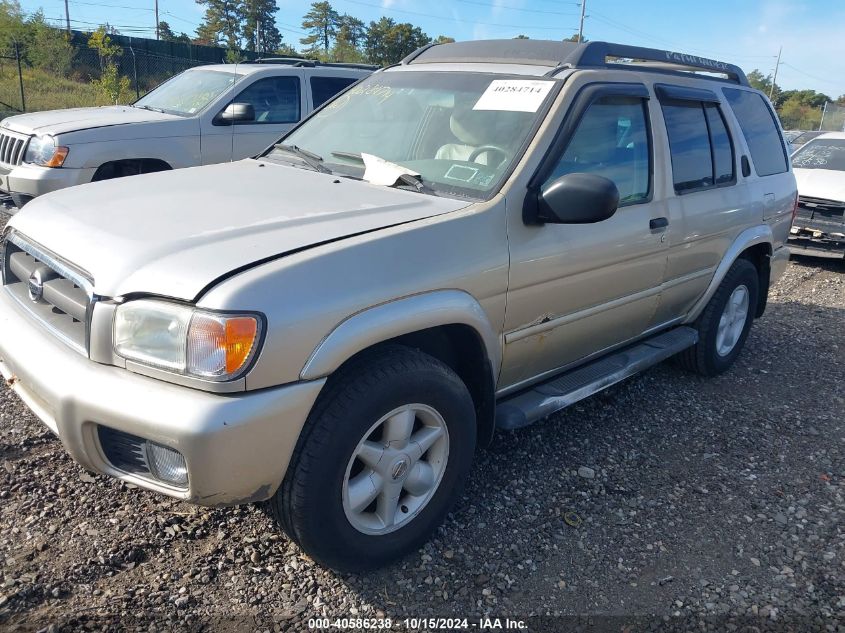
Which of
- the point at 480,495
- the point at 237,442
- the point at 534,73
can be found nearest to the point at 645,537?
the point at 480,495

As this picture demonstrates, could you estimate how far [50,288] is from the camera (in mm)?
2494

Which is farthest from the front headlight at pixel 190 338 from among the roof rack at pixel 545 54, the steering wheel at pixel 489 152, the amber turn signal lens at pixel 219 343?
the roof rack at pixel 545 54

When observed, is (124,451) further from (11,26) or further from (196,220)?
(11,26)

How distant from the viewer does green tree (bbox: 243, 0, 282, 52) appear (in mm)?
55719

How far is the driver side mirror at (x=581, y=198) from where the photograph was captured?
2633 millimetres

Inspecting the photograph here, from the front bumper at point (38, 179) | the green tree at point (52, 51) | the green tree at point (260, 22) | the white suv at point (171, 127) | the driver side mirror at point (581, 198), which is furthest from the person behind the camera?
the green tree at point (260, 22)

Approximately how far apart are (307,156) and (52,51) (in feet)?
90.4

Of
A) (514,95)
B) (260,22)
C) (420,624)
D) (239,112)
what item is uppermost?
(260,22)

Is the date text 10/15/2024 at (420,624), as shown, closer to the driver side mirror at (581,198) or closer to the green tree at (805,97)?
the driver side mirror at (581,198)

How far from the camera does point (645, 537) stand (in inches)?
116

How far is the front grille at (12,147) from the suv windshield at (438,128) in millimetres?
3835

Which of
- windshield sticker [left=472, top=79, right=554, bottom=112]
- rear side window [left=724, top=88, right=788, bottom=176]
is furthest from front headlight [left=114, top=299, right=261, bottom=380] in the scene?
rear side window [left=724, top=88, right=788, bottom=176]

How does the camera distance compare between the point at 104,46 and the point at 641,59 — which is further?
the point at 104,46

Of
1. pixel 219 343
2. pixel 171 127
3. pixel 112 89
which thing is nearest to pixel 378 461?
pixel 219 343
